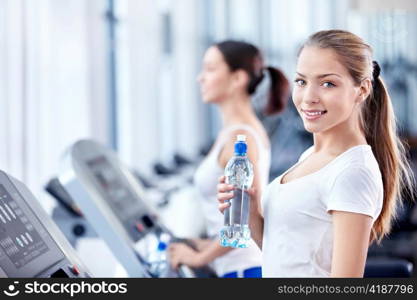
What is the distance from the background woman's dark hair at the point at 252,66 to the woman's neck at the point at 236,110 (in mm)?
56

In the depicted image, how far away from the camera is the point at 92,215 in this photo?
225 centimetres

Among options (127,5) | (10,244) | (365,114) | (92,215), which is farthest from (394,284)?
(127,5)

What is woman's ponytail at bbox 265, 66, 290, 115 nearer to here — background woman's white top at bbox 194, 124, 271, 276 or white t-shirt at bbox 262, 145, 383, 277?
background woman's white top at bbox 194, 124, 271, 276

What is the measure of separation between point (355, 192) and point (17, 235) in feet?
2.23

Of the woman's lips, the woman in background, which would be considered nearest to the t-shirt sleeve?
the woman's lips

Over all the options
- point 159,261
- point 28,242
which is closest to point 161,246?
point 159,261

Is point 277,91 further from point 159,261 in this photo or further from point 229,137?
point 159,261

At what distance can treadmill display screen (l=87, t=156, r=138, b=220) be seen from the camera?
255 centimetres

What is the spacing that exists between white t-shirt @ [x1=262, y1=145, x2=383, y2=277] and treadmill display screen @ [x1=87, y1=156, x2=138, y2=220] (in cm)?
89

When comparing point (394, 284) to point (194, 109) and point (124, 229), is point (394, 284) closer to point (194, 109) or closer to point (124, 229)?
point (124, 229)

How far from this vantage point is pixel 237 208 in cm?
183

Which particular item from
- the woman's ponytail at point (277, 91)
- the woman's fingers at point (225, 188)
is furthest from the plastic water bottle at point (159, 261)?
the woman's fingers at point (225, 188)

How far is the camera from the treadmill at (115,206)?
223cm

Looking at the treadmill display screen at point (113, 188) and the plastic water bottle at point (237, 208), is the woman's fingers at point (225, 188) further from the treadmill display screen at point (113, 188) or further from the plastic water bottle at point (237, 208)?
the treadmill display screen at point (113, 188)
